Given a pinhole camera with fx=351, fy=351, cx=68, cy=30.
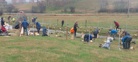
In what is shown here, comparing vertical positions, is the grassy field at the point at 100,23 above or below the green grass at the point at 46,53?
below

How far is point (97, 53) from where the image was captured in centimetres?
2270

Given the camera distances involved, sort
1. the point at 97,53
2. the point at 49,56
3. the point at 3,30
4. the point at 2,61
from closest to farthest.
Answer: the point at 2,61 < the point at 49,56 < the point at 97,53 < the point at 3,30

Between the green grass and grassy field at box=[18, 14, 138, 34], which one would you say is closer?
the green grass

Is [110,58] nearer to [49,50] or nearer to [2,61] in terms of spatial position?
[49,50]

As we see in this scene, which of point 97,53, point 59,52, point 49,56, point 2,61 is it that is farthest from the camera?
point 97,53

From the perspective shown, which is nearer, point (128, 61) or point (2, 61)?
point (2, 61)

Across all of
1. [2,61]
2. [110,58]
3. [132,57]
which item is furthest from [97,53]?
[2,61]

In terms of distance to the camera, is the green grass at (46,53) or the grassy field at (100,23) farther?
the grassy field at (100,23)

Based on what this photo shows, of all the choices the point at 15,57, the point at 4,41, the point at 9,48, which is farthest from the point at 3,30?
the point at 15,57

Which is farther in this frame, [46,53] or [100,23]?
[100,23]

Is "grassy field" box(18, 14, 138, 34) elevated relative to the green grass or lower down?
lower down

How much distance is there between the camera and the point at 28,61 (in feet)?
62.1

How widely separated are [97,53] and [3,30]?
35.2ft

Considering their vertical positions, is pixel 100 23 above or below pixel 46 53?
below
